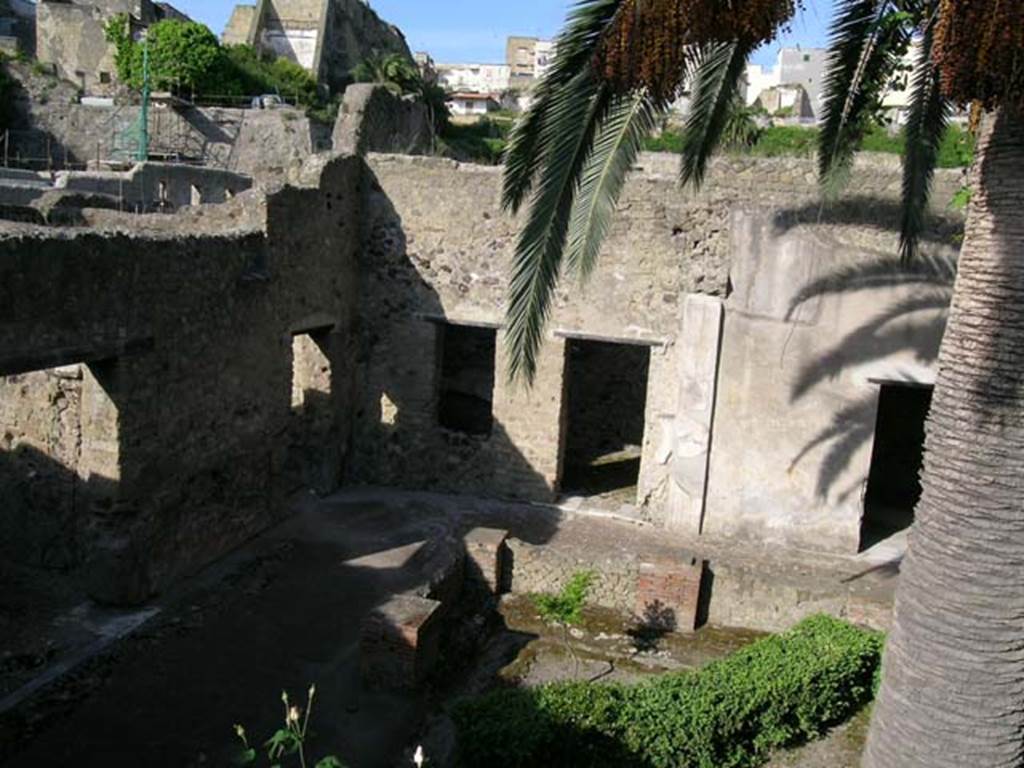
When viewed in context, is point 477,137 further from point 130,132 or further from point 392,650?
point 392,650

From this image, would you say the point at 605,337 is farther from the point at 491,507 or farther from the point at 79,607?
the point at 79,607

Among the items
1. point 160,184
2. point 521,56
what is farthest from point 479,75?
point 160,184

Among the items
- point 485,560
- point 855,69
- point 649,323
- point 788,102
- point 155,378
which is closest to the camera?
point 855,69

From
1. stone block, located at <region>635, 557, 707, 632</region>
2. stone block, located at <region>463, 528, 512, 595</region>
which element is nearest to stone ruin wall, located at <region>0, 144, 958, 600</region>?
stone block, located at <region>635, 557, 707, 632</region>

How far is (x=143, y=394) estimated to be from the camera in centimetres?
746

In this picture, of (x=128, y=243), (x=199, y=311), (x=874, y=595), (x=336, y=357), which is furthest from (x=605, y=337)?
(x=128, y=243)

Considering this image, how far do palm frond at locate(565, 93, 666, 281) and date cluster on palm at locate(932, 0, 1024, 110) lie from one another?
151cm

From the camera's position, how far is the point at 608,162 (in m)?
5.05

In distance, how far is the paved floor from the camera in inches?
233

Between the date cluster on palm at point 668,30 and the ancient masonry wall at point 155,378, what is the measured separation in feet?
13.2

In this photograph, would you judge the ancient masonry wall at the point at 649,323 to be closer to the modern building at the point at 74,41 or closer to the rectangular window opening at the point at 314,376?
the rectangular window opening at the point at 314,376

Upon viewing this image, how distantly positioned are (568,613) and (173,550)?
351cm

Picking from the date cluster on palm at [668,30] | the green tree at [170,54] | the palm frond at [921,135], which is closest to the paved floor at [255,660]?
the palm frond at [921,135]

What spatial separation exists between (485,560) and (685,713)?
3.15 meters
